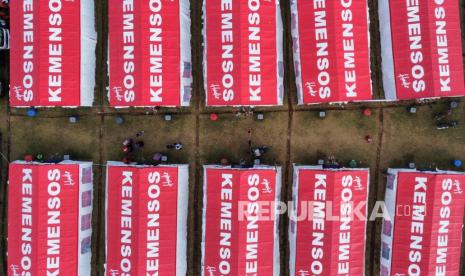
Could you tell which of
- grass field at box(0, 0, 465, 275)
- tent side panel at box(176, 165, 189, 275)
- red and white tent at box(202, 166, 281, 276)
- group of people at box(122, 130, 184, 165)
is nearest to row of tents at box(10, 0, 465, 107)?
grass field at box(0, 0, 465, 275)

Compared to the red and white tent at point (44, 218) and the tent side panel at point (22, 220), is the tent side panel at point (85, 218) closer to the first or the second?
the red and white tent at point (44, 218)

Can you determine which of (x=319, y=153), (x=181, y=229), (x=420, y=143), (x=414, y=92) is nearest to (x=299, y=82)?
(x=319, y=153)

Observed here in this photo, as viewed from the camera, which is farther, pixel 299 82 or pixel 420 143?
pixel 420 143

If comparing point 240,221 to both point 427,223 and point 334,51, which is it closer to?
point 427,223

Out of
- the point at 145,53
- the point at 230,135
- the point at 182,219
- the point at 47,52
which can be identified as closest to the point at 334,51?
the point at 230,135

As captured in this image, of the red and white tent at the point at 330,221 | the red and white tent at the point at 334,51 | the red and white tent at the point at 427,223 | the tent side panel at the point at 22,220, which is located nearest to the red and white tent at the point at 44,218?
the tent side panel at the point at 22,220

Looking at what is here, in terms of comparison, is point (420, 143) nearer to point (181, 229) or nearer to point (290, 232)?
point (290, 232)

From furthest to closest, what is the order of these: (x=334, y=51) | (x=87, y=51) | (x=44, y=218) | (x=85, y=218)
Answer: (x=85, y=218) → (x=87, y=51) → (x=44, y=218) → (x=334, y=51)
